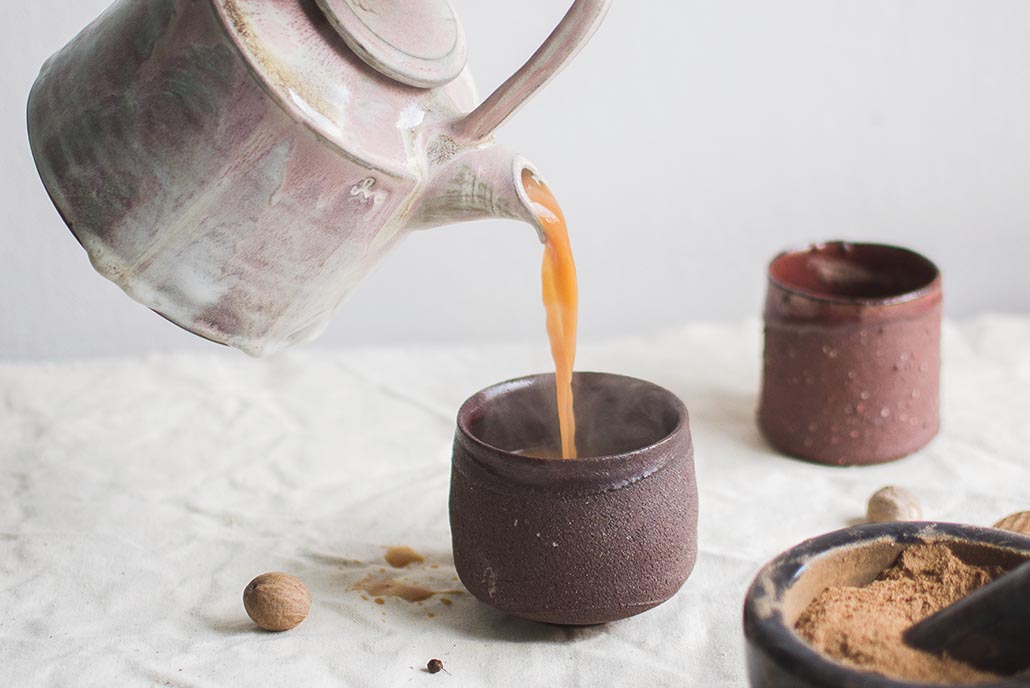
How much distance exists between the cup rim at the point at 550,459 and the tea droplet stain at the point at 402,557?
0.46ft

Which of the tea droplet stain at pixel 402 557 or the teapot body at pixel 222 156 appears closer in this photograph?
the teapot body at pixel 222 156

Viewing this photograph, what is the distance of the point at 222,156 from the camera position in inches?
28.5

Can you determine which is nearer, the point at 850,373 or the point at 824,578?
the point at 824,578

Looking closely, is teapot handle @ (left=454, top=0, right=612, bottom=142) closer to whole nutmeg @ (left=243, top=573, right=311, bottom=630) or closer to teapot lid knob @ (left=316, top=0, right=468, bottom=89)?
teapot lid knob @ (left=316, top=0, right=468, bottom=89)

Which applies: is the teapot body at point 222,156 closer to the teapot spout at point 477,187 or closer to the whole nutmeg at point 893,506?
the teapot spout at point 477,187

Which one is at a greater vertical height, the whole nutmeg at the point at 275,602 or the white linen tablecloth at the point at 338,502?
the whole nutmeg at the point at 275,602

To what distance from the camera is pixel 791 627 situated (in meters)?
0.67

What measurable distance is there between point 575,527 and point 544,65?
0.30 meters

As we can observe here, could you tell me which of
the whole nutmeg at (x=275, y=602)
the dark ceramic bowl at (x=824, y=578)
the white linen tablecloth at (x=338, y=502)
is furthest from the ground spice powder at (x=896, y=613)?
the whole nutmeg at (x=275, y=602)

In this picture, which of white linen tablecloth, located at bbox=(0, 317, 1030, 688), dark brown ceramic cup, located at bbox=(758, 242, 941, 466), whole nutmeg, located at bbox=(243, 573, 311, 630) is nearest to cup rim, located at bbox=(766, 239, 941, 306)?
dark brown ceramic cup, located at bbox=(758, 242, 941, 466)

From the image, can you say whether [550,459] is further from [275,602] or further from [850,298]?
[850,298]

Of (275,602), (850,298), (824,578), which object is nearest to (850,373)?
(850,298)

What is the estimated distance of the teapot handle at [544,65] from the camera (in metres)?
0.73

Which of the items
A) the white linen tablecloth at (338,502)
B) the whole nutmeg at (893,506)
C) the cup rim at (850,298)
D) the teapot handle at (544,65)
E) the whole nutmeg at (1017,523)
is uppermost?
the teapot handle at (544,65)
